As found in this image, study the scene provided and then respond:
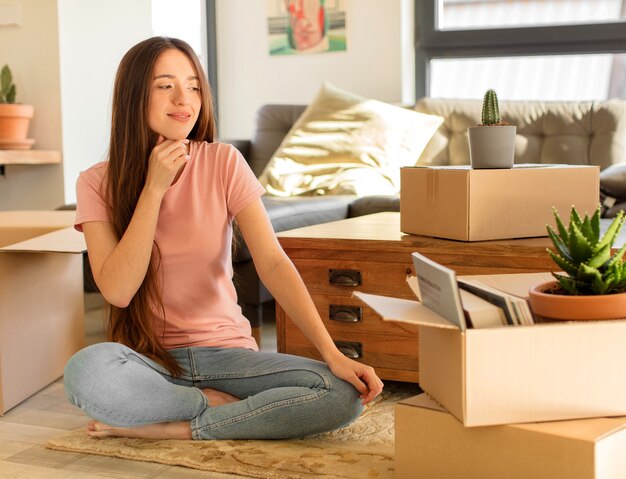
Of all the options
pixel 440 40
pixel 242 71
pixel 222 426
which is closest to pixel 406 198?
pixel 222 426

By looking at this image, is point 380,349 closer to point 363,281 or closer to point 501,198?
point 363,281

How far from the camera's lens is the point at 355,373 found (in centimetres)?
186

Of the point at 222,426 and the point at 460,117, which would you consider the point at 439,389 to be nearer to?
the point at 222,426

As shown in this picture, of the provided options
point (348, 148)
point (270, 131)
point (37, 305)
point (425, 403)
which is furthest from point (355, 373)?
point (270, 131)

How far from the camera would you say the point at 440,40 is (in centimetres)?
450

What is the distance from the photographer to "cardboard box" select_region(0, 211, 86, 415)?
7.43 ft

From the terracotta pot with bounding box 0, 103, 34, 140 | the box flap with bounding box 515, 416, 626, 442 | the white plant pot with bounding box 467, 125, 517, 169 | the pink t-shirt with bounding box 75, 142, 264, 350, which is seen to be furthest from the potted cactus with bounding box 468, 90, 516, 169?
the terracotta pot with bounding box 0, 103, 34, 140

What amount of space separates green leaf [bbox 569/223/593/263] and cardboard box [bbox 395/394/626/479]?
25 centimetres

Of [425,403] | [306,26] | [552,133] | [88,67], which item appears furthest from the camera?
[306,26]

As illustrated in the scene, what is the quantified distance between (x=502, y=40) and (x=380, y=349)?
2479mm

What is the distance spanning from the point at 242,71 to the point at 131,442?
3220mm

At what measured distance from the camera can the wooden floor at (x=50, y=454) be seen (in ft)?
5.90

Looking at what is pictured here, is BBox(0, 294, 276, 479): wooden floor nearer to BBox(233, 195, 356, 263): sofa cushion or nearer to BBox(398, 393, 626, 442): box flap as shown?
BBox(398, 393, 626, 442): box flap

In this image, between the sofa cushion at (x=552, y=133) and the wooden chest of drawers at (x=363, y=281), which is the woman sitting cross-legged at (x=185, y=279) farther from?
the sofa cushion at (x=552, y=133)
